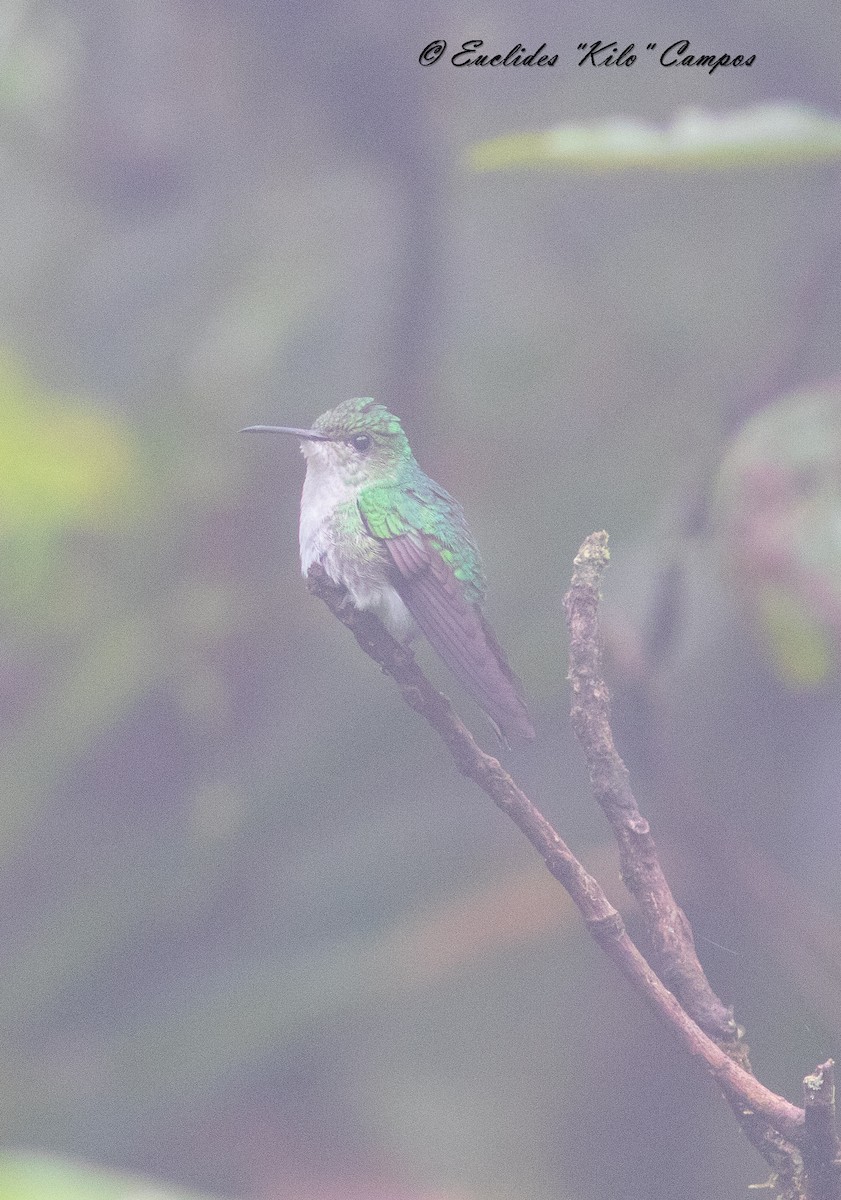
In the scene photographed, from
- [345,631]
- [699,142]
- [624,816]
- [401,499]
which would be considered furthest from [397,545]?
[699,142]

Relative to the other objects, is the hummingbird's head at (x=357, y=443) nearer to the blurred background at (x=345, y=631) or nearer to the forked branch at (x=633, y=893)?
the blurred background at (x=345, y=631)

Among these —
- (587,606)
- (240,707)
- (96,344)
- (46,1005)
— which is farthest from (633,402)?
(46,1005)

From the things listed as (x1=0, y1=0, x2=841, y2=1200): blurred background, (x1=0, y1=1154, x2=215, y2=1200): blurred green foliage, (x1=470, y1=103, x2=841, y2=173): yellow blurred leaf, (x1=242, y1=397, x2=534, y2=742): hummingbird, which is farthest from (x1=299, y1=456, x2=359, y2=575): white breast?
(x1=0, y1=1154, x2=215, y2=1200): blurred green foliage

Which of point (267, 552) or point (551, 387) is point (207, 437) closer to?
point (267, 552)

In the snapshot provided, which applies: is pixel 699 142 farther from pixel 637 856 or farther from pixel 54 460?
pixel 54 460

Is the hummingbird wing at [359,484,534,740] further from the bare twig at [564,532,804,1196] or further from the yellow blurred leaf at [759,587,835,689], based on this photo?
the yellow blurred leaf at [759,587,835,689]
